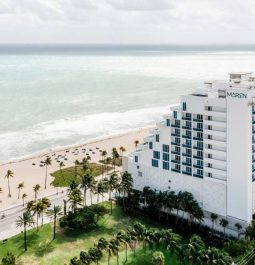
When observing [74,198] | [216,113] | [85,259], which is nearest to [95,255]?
[85,259]

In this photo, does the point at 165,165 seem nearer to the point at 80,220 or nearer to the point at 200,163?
the point at 200,163

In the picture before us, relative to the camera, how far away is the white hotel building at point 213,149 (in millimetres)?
82375

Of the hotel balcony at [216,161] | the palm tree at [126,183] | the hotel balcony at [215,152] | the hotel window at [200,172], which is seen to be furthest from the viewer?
the palm tree at [126,183]

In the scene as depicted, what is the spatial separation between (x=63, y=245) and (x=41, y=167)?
166 feet

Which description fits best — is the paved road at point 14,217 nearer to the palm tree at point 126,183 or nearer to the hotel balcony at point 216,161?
the palm tree at point 126,183

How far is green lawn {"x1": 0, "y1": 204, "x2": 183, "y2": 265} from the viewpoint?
75.1 metres

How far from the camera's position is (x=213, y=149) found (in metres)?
86.1

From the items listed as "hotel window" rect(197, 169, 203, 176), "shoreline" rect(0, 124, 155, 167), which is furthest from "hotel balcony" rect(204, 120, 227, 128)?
"shoreline" rect(0, 124, 155, 167)

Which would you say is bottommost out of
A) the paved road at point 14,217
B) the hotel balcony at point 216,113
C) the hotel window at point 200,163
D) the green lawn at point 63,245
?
the green lawn at point 63,245

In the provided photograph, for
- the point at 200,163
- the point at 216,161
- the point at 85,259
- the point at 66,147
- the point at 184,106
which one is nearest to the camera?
the point at 85,259

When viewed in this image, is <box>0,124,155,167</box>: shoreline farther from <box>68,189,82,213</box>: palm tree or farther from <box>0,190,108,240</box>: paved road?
<box>68,189,82,213</box>: palm tree

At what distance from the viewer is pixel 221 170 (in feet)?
281

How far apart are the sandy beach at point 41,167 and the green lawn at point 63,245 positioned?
18.6 metres

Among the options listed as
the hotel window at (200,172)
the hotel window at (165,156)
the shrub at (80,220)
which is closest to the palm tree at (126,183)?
the hotel window at (165,156)
